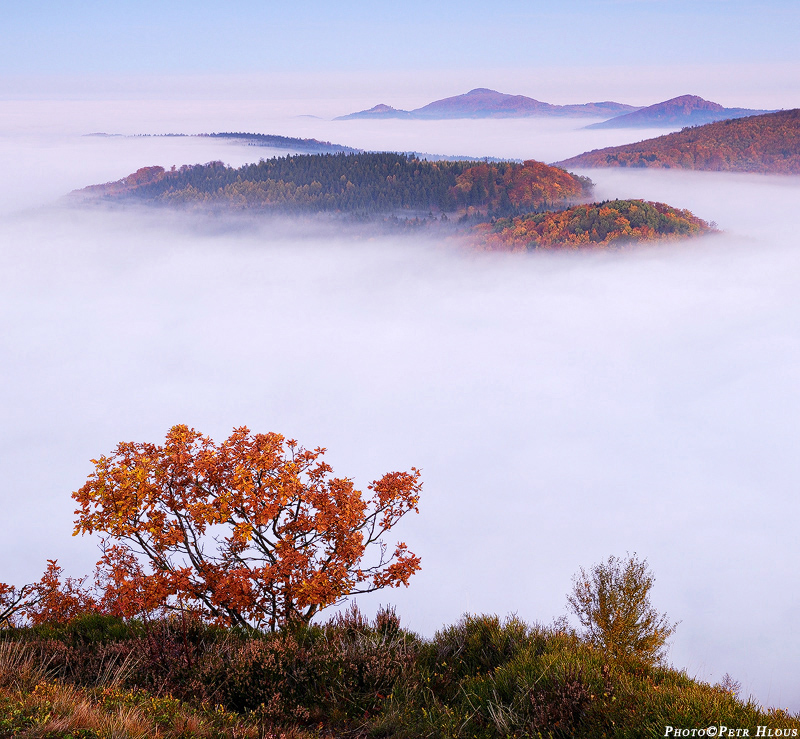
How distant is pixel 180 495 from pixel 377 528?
14.8 feet

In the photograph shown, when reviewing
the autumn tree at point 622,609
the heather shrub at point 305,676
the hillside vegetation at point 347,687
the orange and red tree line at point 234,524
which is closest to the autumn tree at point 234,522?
the orange and red tree line at point 234,524

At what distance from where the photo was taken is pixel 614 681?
6863 mm

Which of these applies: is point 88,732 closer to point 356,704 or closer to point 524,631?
point 356,704

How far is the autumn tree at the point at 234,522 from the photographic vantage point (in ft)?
32.9

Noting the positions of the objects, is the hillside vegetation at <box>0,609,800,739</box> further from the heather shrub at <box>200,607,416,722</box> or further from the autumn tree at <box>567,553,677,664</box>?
the autumn tree at <box>567,553,677,664</box>

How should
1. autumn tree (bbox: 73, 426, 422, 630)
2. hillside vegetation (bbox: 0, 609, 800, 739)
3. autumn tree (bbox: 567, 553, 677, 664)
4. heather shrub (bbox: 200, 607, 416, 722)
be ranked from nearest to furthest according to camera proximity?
hillside vegetation (bbox: 0, 609, 800, 739) < heather shrub (bbox: 200, 607, 416, 722) < autumn tree (bbox: 73, 426, 422, 630) < autumn tree (bbox: 567, 553, 677, 664)

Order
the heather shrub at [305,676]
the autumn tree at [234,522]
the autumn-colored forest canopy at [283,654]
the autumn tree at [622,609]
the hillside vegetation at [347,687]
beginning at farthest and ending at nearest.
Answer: the autumn tree at [622,609]
the autumn tree at [234,522]
the heather shrub at [305,676]
the autumn-colored forest canopy at [283,654]
the hillside vegetation at [347,687]

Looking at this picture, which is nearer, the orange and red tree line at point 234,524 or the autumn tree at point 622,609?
the orange and red tree line at point 234,524

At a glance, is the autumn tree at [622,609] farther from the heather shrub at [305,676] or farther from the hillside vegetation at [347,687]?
the heather shrub at [305,676]

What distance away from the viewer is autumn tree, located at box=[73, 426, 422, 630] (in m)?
10.0

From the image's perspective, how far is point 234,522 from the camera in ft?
34.0

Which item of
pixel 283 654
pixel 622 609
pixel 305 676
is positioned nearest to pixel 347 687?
pixel 305 676

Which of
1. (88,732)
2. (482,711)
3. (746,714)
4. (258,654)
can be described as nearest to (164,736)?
(88,732)

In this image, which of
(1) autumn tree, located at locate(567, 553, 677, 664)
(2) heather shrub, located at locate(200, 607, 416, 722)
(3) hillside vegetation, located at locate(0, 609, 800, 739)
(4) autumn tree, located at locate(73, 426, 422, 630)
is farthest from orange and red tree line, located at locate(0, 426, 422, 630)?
(1) autumn tree, located at locate(567, 553, 677, 664)
